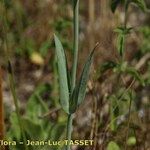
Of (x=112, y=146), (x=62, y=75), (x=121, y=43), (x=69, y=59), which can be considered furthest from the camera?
(x=69, y=59)

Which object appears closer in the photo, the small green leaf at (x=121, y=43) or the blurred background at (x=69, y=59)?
the small green leaf at (x=121, y=43)

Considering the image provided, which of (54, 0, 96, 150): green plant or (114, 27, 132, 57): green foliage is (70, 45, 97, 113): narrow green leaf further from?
(114, 27, 132, 57): green foliage

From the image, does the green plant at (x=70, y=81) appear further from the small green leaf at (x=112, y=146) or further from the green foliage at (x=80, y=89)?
the small green leaf at (x=112, y=146)

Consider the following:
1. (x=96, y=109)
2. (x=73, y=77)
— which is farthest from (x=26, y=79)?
(x=73, y=77)

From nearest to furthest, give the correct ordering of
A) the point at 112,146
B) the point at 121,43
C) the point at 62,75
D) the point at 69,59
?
1. the point at 62,75
2. the point at 121,43
3. the point at 112,146
4. the point at 69,59

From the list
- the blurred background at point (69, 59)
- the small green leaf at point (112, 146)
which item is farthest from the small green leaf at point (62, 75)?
the small green leaf at point (112, 146)

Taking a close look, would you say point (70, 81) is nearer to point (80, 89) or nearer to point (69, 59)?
point (80, 89)

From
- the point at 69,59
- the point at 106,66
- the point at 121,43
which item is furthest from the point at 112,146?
the point at 69,59

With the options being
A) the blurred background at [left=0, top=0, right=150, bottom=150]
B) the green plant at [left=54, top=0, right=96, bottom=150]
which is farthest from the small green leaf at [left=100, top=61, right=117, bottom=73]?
the green plant at [left=54, top=0, right=96, bottom=150]

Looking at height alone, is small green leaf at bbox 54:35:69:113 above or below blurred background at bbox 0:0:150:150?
above
